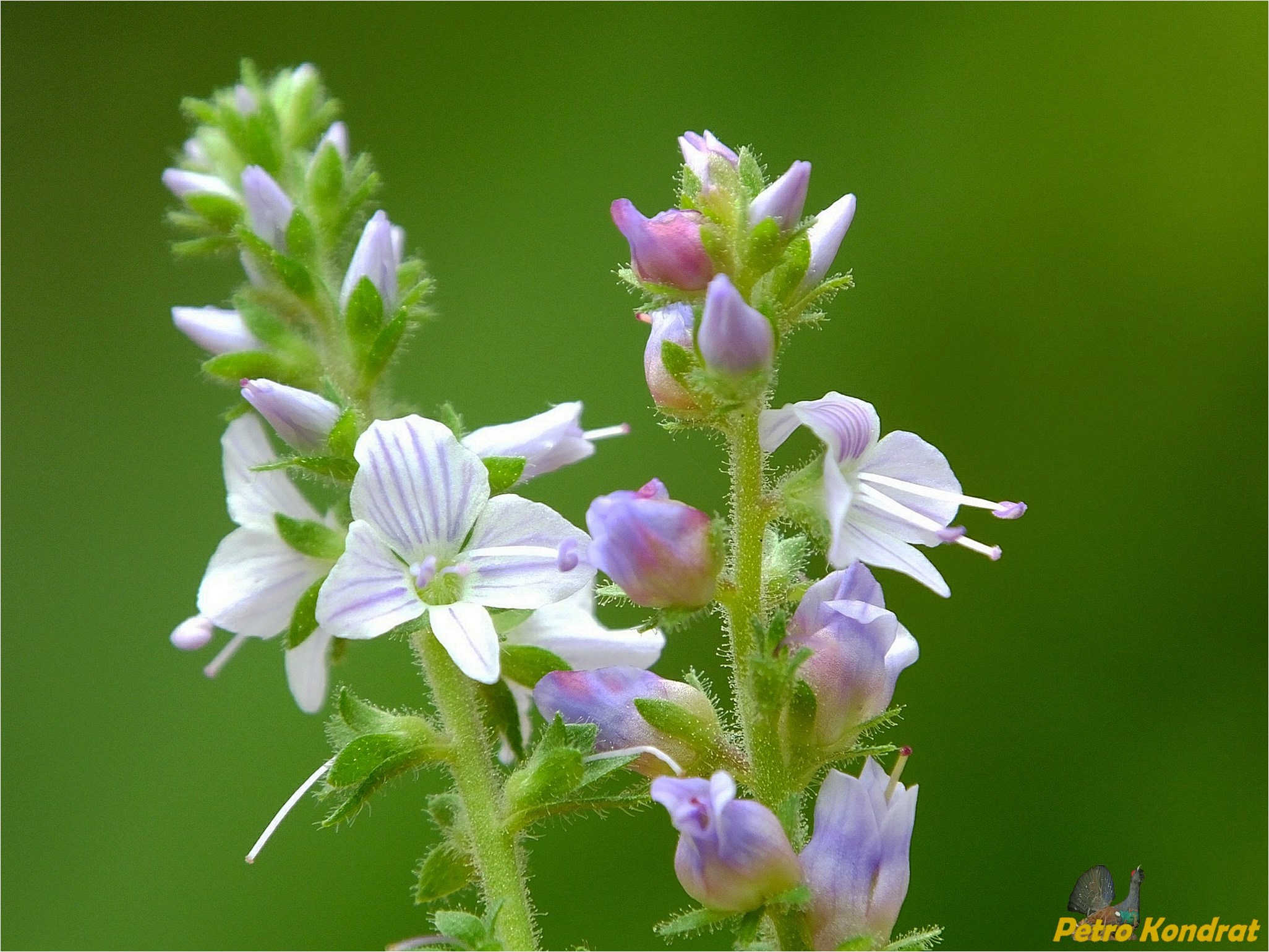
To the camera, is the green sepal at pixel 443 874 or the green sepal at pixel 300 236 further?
the green sepal at pixel 300 236

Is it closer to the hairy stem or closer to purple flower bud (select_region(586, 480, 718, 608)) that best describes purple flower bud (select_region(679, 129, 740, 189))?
purple flower bud (select_region(586, 480, 718, 608))

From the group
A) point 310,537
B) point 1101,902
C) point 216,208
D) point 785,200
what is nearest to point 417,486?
point 310,537

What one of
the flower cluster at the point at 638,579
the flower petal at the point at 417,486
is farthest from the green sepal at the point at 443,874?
the flower petal at the point at 417,486

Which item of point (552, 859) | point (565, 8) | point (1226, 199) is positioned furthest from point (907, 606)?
point (565, 8)

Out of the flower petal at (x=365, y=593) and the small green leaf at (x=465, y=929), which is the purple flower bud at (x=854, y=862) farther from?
the flower petal at (x=365, y=593)

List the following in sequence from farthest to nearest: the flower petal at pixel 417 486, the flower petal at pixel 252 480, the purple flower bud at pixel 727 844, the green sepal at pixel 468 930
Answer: the flower petal at pixel 252 480, the flower petal at pixel 417 486, the green sepal at pixel 468 930, the purple flower bud at pixel 727 844

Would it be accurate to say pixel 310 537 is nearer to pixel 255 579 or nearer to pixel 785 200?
pixel 255 579

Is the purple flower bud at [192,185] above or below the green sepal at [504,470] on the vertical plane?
above
